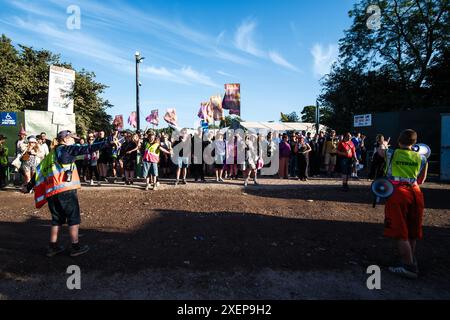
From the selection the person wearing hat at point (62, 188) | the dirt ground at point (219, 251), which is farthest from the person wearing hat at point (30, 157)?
the person wearing hat at point (62, 188)

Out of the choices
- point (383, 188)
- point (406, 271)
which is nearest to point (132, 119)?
point (383, 188)

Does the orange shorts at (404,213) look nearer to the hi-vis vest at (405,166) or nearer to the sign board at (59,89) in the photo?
the hi-vis vest at (405,166)

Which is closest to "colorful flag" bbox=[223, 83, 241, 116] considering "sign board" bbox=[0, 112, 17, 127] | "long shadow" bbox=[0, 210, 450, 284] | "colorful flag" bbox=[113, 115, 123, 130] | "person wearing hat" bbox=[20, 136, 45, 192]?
"colorful flag" bbox=[113, 115, 123, 130]

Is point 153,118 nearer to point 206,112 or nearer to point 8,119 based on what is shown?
point 206,112

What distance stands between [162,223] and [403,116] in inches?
619

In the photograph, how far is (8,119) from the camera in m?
11.8

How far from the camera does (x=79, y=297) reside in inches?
126

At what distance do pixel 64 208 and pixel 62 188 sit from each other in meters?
0.30

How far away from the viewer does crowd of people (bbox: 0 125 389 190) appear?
9883mm

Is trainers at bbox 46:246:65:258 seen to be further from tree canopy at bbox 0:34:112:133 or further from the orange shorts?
tree canopy at bbox 0:34:112:133

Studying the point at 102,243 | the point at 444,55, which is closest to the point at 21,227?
the point at 102,243

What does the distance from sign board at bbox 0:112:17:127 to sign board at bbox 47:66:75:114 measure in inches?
75.8
